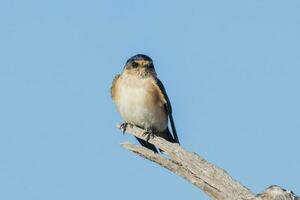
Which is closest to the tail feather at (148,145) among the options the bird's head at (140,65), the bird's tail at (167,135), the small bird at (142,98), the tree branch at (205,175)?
the small bird at (142,98)

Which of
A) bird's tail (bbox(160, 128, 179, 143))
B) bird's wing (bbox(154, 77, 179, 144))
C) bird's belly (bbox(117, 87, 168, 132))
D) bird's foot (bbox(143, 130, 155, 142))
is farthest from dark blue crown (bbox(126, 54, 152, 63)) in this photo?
bird's foot (bbox(143, 130, 155, 142))

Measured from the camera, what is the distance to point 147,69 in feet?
54.9

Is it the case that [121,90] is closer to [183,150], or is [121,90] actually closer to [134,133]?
[134,133]

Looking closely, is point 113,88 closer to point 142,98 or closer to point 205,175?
point 142,98

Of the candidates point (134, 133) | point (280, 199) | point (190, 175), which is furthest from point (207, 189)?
point (134, 133)

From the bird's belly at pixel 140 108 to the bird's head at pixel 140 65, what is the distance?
364 mm

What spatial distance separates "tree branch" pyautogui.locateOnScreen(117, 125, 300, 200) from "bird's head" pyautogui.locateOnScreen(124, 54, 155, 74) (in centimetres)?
323

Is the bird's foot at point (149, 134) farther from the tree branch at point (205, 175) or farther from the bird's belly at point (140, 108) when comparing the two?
the tree branch at point (205, 175)

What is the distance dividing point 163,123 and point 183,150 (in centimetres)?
371

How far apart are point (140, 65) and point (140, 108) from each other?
0.75m

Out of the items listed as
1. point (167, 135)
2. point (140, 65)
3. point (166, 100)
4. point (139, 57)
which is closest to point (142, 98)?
point (166, 100)

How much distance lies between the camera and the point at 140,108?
1638 cm

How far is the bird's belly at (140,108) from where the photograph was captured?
16.4 metres

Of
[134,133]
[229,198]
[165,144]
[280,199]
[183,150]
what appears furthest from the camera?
[134,133]
